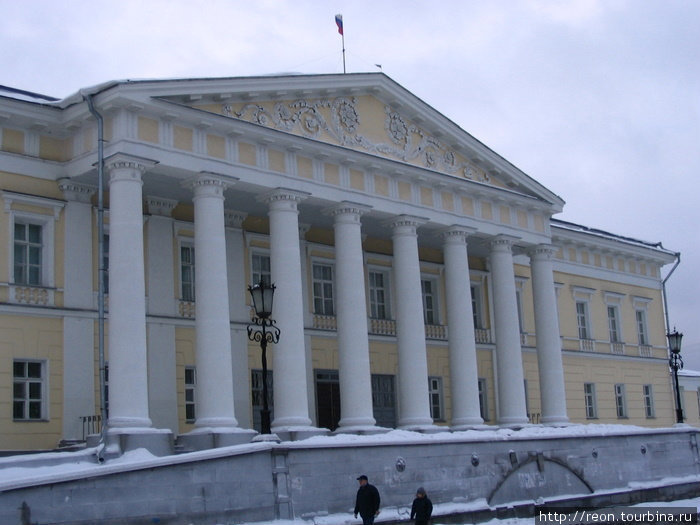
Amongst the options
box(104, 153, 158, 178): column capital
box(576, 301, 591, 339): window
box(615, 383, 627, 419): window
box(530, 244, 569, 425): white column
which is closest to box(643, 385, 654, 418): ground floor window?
box(615, 383, 627, 419): window

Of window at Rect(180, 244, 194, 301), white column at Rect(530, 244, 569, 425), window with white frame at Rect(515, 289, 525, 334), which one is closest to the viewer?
window at Rect(180, 244, 194, 301)

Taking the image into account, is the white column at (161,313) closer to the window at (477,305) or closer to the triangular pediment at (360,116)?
the triangular pediment at (360,116)

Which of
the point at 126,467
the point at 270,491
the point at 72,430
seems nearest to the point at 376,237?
the point at 72,430

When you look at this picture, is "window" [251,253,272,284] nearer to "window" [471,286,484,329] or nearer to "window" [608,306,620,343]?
"window" [471,286,484,329]

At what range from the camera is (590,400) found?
3800 centimetres

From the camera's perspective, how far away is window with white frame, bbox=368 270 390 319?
30948 mm

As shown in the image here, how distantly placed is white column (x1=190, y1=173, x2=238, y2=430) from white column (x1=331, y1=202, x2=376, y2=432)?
3.82 m

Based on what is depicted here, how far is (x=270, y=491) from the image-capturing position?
17.1 m

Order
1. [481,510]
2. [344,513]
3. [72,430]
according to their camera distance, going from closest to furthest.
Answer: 1. [344,513]
2. [481,510]
3. [72,430]

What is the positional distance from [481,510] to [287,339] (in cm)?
616

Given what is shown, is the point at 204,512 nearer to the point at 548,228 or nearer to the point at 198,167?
the point at 198,167

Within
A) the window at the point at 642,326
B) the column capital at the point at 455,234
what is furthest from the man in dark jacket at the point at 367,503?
the window at the point at 642,326

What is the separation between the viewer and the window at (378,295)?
101 feet

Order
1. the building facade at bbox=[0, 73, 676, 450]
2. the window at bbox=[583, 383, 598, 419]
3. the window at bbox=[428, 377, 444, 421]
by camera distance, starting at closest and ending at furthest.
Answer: the building facade at bbox=[0, 73, 676, 450] < the window at bbox=[428, 377, 444, 421] < the window at bbox=[583, 383, 598, 419]
